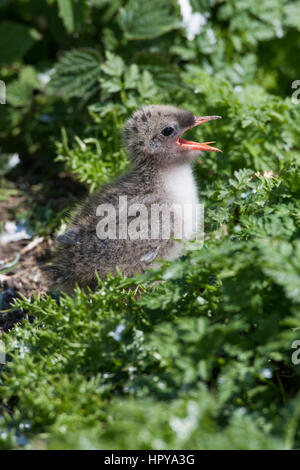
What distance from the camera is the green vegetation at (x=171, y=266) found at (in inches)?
77.0

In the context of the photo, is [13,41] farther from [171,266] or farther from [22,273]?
[171,266]

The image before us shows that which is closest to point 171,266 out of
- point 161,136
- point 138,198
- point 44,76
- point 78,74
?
point 138,198

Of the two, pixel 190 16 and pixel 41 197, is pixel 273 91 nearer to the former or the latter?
pixel 190 16

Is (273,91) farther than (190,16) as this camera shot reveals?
Yes

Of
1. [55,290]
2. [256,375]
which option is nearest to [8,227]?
[55,290]

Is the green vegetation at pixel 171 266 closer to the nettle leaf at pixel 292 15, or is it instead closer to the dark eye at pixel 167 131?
the nettle leaf at pixel 292 15

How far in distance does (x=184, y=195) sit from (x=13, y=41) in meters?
2.60

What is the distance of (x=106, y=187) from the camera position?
334 cm

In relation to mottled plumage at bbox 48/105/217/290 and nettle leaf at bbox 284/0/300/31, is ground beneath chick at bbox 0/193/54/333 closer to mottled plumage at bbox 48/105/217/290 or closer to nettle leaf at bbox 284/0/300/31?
mottled plumage at bbox 48/105/217/290

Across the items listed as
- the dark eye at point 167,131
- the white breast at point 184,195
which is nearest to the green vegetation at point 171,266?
the white breast at point 184,195

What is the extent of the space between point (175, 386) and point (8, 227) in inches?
97.6

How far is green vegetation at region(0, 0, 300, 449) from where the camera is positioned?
6.41 feet

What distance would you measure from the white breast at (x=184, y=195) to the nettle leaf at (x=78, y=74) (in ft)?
4.44

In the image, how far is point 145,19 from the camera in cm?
441
